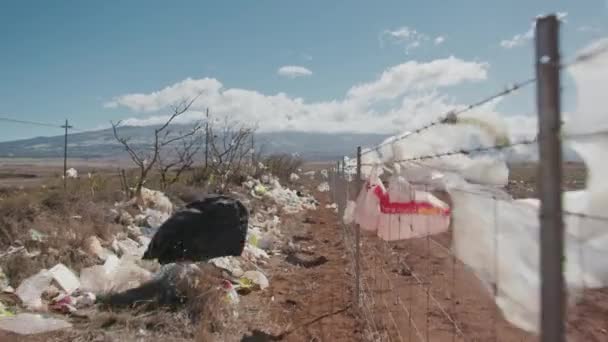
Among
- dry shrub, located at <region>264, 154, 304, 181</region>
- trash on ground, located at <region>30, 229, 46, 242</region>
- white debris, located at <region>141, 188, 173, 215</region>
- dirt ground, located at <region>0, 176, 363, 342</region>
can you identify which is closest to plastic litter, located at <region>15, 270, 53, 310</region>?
dirt ground, located at <region>0, 176, 363, 342</region>

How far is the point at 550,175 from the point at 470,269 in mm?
1510

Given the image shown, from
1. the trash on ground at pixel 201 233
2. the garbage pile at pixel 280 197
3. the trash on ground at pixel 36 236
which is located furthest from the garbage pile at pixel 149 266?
the garbage pile at pixel 280 197

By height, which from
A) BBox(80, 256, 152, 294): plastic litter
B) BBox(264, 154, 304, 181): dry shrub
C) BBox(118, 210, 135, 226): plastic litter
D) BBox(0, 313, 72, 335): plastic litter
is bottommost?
BBox(0, 313, 72, 335): plastic litter

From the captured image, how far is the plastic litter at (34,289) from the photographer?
498 cm

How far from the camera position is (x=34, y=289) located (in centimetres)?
Result: 527

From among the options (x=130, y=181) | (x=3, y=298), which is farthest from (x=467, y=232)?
(x=130, y=181)

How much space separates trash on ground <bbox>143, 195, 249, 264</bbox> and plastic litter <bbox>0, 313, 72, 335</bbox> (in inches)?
73.4

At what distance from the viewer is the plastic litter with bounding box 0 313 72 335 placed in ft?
14.3

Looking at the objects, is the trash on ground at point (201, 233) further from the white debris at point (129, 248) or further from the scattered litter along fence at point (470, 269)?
the scattered litter along fence at point (470, 269)

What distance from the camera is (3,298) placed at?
16.4 ft

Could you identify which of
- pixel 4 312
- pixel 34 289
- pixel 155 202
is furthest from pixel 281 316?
pixel 155 202

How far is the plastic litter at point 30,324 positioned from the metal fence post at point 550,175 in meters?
4.20

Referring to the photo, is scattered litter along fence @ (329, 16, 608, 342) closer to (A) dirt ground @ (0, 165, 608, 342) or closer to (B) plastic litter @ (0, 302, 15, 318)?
(A) dirt ground @ (0, 165, 608, 342)

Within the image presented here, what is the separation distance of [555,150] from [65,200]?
8143 mm
